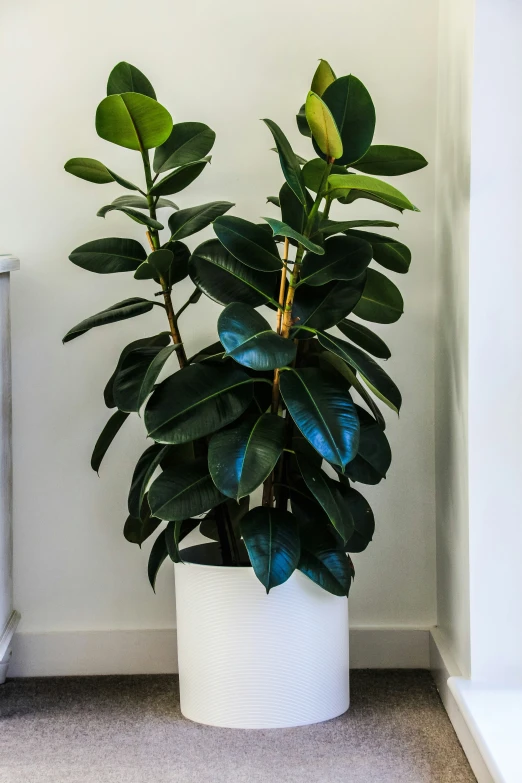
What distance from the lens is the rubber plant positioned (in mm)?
1346

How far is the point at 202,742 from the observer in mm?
1523

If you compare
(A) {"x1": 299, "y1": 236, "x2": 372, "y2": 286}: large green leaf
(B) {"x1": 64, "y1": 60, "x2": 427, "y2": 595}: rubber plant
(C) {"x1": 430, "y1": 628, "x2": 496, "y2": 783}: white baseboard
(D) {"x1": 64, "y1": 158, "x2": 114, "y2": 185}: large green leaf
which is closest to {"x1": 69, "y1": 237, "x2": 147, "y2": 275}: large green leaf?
(B) {"x1": 64, "y1": 60, "x2": 427, "y2": 595}: rubber plant

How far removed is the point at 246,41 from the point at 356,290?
729 mm

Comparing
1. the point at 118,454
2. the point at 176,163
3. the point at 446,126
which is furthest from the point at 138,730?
the point at 446,126

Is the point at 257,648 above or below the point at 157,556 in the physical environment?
below

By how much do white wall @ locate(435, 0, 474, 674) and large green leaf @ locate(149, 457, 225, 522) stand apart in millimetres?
477

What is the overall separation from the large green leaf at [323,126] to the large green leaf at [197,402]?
408mm

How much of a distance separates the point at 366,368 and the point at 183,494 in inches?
15.4

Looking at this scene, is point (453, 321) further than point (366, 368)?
Yes

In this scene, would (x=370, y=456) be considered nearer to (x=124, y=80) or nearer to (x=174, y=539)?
(x=174, y=539)

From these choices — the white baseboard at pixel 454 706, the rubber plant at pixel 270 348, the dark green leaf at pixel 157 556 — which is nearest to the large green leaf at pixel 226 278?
the rubber plant at pixel 270 348

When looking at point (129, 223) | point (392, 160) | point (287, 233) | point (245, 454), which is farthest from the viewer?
point (129, 223)

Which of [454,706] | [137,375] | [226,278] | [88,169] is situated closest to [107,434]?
[137,375]

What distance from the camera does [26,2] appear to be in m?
1.81
